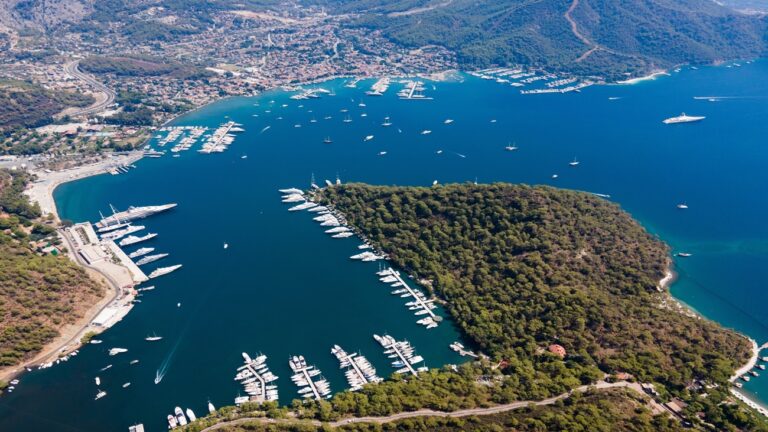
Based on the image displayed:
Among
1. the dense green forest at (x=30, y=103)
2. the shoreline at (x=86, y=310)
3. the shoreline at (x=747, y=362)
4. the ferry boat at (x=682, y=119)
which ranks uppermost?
the dense green forest at (x=30, y=103)

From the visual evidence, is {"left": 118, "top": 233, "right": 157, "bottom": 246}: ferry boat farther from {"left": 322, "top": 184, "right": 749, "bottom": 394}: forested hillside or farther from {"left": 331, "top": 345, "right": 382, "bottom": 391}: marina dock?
{"left": 331, "top": 345, "right": 382, "bottom": 391}: marina dock

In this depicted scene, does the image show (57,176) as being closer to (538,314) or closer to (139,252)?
(139,252)

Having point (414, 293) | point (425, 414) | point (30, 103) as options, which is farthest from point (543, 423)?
point (30, 103)

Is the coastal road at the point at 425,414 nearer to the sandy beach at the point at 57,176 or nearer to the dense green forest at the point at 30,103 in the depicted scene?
the sandy beach at the point at 57,176

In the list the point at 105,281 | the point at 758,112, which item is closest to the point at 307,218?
the point at 105,281

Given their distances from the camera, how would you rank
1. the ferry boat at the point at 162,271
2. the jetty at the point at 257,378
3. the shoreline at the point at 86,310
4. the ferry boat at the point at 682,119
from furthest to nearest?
1. the ferry boat at the point at 682,119
2. the ferry boat at the point at 162,271
3. the shoreline at the point at 86,310
4. the jetty at the point at 257,378

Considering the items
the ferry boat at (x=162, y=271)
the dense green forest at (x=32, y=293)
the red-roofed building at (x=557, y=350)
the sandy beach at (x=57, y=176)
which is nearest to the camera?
the red-roofed building at (x=557, y=350)

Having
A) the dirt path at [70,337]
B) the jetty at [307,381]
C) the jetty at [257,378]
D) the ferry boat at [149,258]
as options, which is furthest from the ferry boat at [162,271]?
the jetty at [307,381]
